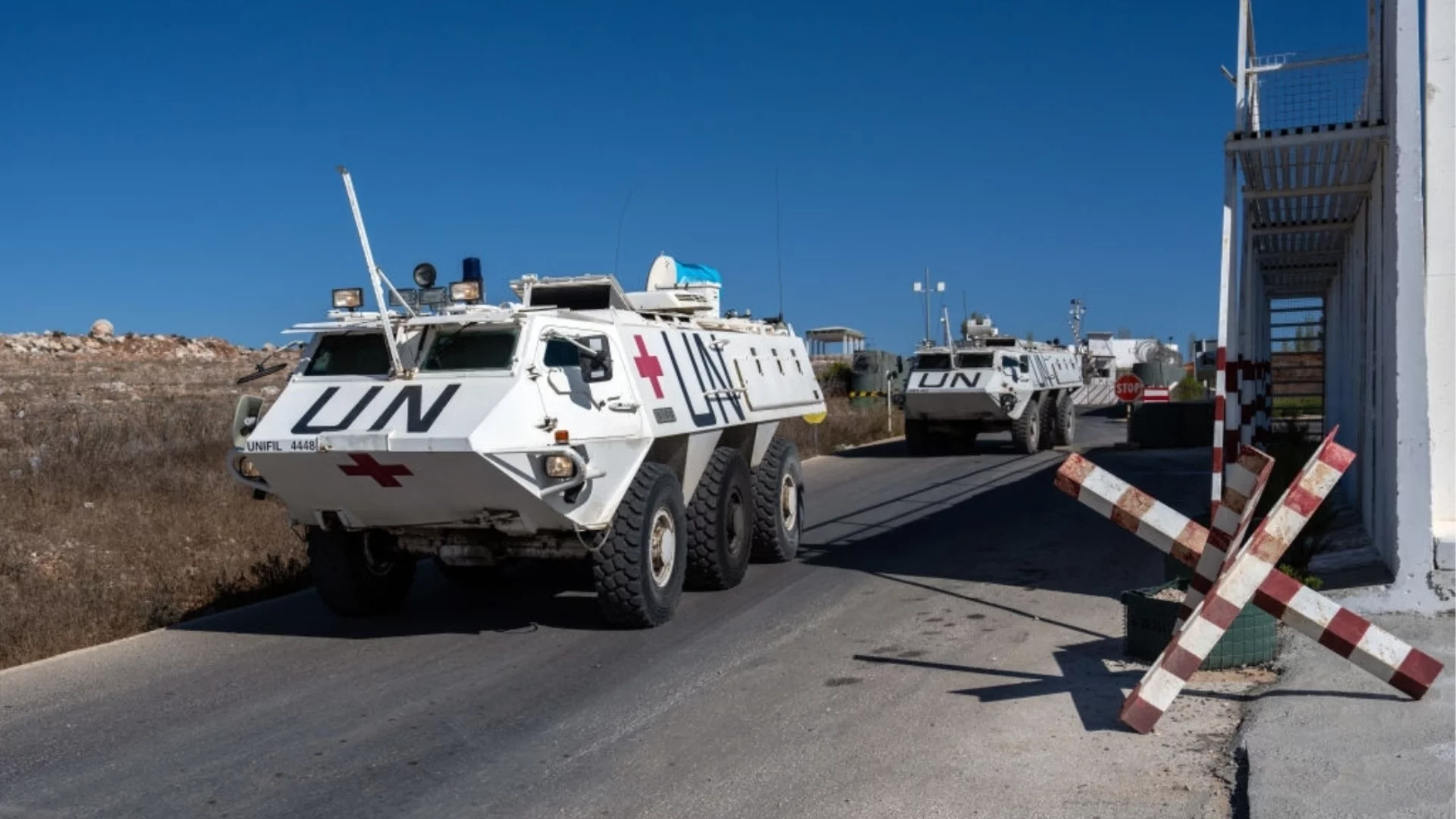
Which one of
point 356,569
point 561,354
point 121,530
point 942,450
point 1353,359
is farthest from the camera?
point 942,450

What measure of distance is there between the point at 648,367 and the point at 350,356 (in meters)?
1.94

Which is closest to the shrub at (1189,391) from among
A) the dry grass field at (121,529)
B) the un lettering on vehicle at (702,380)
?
the dry grass field at (121,529)

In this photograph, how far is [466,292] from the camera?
8.51 metres

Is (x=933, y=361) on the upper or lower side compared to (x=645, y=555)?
upper

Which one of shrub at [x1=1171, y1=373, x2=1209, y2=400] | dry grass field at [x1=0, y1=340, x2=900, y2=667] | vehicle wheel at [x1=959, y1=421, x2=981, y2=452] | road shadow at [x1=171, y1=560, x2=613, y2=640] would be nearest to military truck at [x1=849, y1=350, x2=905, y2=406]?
shrub at [x1=1171, y1=373, x2=1209, y2=400]

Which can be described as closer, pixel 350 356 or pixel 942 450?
pixel 350 356

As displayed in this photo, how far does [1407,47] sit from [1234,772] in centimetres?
427

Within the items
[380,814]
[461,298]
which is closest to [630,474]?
[461,298]

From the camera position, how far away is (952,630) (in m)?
8.26

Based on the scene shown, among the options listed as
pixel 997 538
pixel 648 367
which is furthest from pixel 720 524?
pixel 997 538

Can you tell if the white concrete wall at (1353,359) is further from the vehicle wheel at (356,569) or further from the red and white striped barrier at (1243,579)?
the vehicle wheel at (356,569)

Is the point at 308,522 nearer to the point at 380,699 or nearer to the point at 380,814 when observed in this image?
the point at 380,699

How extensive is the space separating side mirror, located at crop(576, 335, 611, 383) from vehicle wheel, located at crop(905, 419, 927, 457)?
15.8m

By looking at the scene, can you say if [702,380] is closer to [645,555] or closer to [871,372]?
[645,555]
